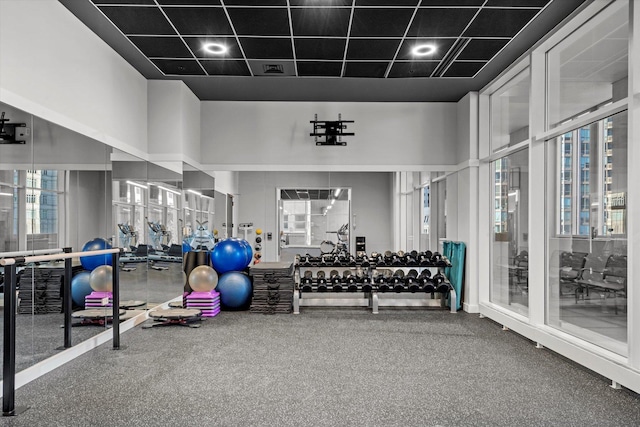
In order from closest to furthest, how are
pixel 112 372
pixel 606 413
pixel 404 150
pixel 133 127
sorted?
pixel 606 413
pixel 112 372
pixel 133 127
pixel 404 150

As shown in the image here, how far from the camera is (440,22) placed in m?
4.73

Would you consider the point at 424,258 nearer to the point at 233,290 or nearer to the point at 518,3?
the point at 233,290

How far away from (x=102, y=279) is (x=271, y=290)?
260 cm

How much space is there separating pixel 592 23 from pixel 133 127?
540 cm

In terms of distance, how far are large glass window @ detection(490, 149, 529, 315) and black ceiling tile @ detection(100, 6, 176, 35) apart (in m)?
4.49

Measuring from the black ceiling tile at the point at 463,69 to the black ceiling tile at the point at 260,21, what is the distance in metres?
2.34

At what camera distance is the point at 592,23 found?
4.47m

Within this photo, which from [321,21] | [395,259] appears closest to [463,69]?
[321,21]

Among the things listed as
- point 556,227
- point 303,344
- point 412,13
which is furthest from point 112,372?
point 556,227

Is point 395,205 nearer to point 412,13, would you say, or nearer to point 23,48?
point 412,13

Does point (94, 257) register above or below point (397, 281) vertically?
above

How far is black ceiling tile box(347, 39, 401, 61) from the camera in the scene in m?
5.22

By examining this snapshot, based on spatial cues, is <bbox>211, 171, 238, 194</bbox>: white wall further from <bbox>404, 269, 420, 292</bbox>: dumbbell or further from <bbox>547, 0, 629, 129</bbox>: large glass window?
<bbox>547, 0, 629, 129</bbox>: large glass window

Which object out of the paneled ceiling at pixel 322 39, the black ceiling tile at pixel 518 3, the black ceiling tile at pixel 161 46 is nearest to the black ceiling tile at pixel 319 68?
the paneled ceiling at pixel 322 39
